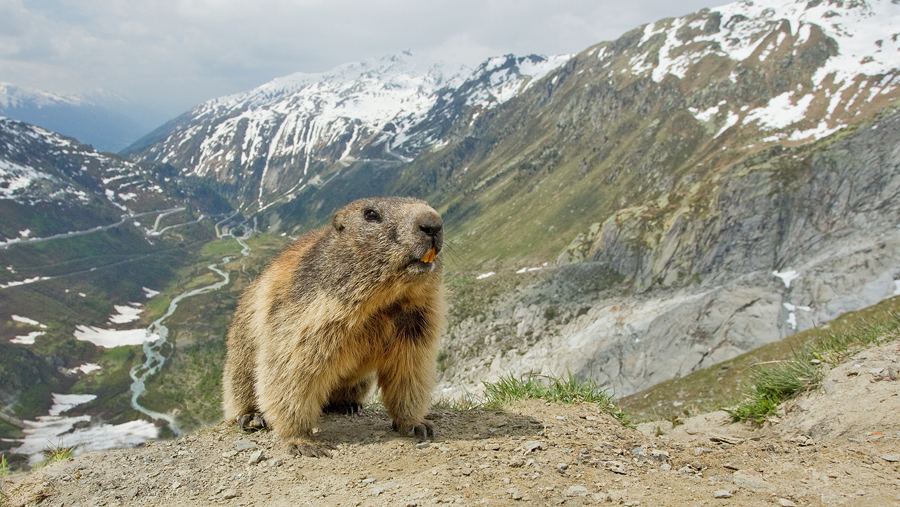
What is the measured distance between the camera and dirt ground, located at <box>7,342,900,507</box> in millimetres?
5504

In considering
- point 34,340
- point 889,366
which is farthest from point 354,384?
point 34,340

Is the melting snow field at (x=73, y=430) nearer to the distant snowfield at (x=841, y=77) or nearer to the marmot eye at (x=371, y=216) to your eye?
the marmot eye at (x=371, y=216)

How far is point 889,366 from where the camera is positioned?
8008 millimetres

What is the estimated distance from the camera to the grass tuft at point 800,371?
336 inches

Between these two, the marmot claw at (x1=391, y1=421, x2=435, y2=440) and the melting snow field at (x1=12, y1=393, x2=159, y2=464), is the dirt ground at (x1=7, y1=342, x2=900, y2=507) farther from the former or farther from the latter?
the melting snow field at (x1=12, y1=393, x2=159, y2=464)

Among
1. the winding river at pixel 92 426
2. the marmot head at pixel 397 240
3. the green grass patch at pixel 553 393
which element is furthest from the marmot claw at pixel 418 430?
the winding river at pixel 92 426

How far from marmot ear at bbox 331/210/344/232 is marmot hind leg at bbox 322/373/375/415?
3.18 m

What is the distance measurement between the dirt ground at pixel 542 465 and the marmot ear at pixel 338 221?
3.55 m

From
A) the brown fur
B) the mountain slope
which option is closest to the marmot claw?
the brown fur

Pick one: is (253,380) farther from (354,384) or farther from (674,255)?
(674,255)

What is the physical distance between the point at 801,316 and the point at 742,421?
131 metres

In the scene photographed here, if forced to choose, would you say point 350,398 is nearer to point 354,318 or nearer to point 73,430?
point 354,318

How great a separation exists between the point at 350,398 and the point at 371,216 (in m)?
4.24

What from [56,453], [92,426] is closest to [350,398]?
[56,453]
